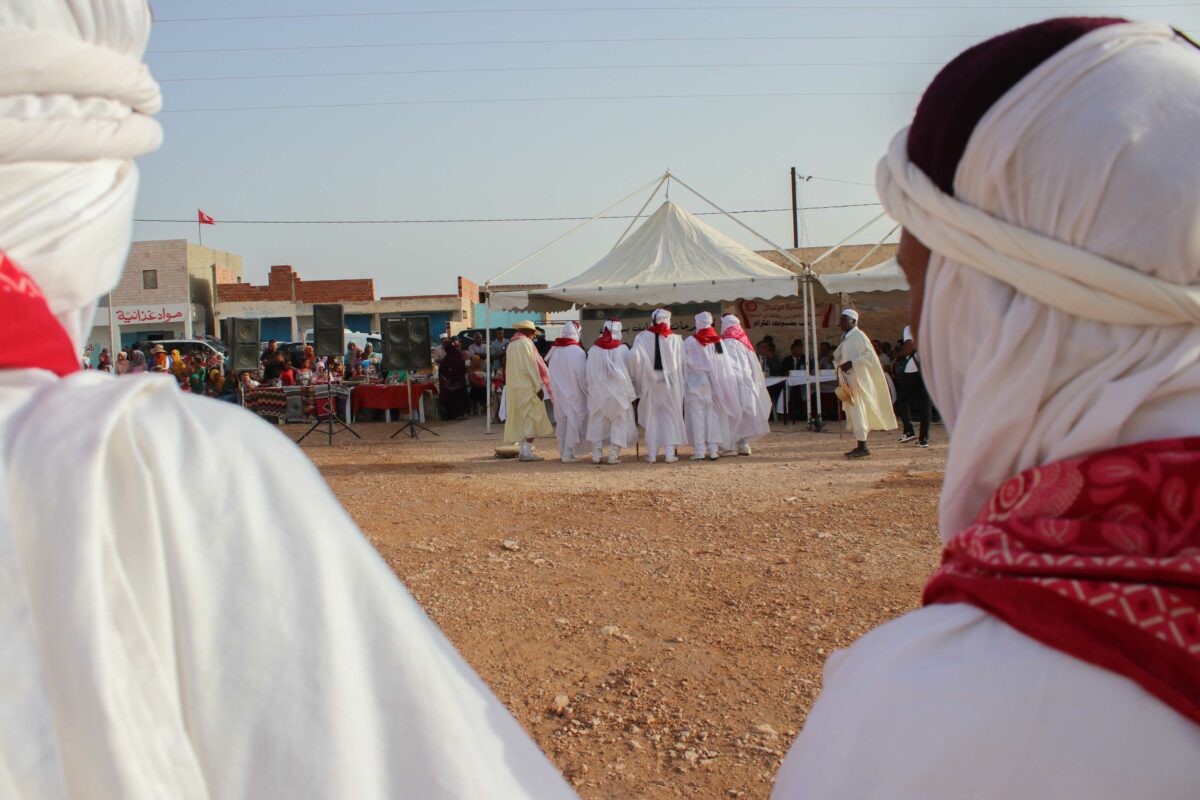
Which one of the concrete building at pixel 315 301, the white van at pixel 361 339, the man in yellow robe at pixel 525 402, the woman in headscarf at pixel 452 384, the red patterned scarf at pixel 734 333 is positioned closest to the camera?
the red patterned scarf at pixel 734 333

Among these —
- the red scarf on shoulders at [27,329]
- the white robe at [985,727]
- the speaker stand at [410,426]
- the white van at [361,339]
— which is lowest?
the speaker stand at [410,426]

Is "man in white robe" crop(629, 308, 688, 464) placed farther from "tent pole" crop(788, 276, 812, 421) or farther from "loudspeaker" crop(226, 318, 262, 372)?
"loudspeaker" crop(226, 318, 262, 372)

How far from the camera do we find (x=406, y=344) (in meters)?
17.8

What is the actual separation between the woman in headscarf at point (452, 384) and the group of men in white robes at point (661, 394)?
649 centimetres

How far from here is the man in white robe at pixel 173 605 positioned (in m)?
0.68

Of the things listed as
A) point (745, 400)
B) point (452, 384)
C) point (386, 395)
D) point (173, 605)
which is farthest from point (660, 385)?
point (173, 605)

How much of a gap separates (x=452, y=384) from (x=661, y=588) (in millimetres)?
13580

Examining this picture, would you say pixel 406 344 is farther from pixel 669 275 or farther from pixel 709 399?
pixel 709 399

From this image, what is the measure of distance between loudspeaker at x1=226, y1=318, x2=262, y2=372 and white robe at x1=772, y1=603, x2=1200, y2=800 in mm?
19960

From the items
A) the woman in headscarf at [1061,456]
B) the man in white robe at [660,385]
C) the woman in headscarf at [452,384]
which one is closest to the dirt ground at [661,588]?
the man in white robe at [660,385]

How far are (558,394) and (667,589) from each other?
685 centimetres

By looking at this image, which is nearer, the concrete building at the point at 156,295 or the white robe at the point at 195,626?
the white robe at the point at 195,626

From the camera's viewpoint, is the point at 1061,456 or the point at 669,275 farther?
the point at 669,275

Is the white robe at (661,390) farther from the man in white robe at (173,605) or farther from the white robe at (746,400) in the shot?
the man in white robe at (173,605)
